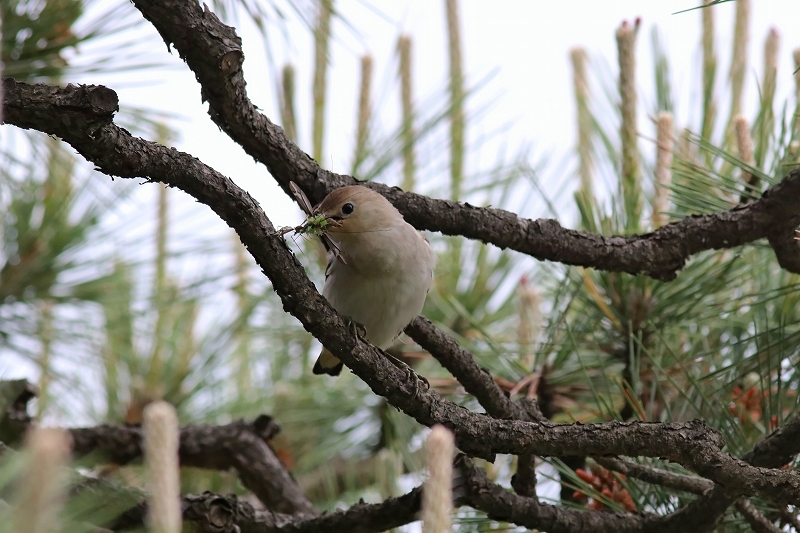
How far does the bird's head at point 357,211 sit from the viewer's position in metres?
2.04

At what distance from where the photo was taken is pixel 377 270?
91.3 inches

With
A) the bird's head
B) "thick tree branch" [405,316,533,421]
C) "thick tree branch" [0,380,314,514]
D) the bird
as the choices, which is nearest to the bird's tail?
"thick tree branch" [0,380,314,514]

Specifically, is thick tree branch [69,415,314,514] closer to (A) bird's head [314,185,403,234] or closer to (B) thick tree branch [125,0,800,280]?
Result: (A) bird's head [314,185,403,234]

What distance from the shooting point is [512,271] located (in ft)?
10.9

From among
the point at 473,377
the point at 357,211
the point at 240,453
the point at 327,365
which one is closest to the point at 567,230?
the point at 473,377

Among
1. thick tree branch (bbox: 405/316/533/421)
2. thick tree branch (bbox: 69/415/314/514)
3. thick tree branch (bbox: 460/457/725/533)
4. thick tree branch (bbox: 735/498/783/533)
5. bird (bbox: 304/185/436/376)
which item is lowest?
thick tree branch (bbox: 735/498/783/533)

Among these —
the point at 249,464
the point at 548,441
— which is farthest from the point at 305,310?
the point at 249,464

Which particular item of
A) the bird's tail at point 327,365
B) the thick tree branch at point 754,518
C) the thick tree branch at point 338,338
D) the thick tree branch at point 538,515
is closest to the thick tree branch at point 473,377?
the thick tree branch at point 538,515

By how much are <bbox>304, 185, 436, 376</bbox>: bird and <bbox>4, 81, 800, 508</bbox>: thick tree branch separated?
0.52 metres

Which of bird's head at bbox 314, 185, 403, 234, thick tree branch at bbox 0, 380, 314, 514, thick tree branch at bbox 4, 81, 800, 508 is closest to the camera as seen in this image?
thick tree branch at bbox 4, 81, 800, 508

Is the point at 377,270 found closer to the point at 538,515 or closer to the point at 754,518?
the point at 538,515

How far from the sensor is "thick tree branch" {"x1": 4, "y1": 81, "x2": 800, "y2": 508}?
1.31m

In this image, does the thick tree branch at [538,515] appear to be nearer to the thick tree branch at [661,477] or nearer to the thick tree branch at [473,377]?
the thick tree branch at [661,477]

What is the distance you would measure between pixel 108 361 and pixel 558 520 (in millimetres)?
2042
